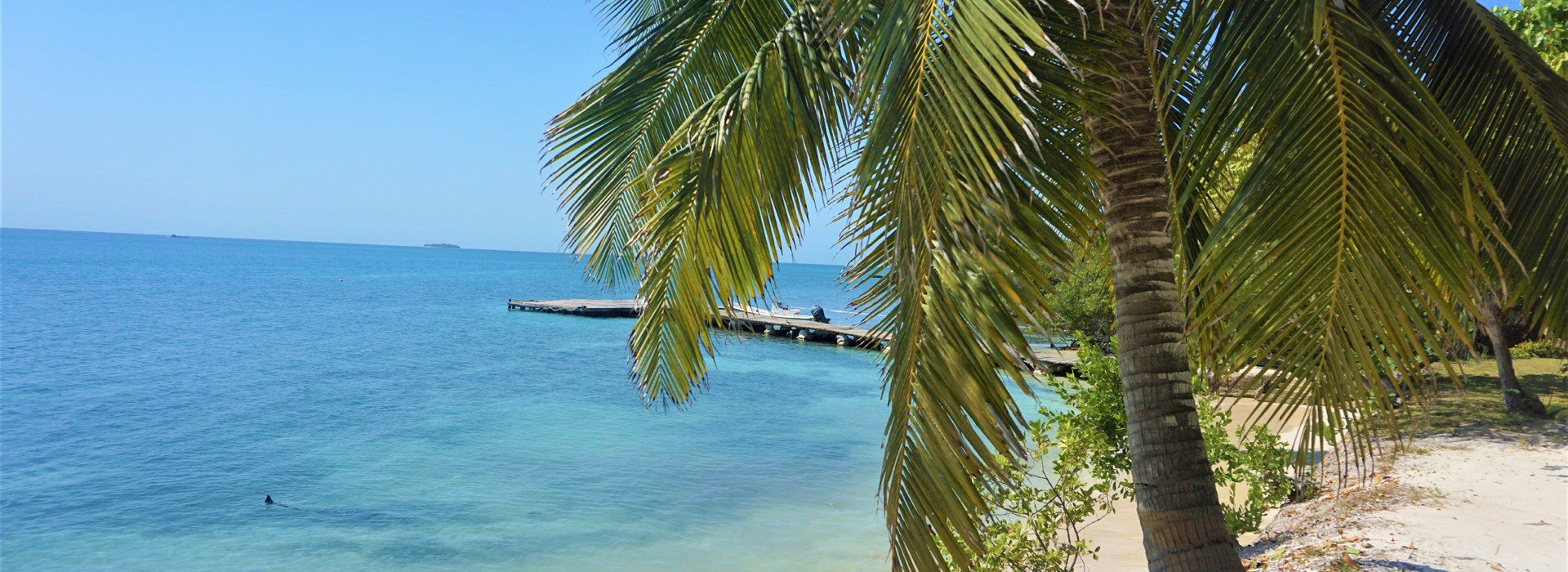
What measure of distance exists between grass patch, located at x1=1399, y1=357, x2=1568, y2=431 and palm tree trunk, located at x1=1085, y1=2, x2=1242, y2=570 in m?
7.84

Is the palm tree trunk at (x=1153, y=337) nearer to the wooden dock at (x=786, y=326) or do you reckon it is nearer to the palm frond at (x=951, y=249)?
the palm frond at (x=951, y=249)

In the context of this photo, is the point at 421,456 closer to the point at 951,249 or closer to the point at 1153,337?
the point at 1153,337

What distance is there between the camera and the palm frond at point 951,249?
8.57 feet

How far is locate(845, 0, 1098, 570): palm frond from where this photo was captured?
8.57 ft

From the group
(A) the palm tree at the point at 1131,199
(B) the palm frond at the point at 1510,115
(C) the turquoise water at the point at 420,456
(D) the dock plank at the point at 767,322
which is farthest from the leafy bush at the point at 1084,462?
(D) the dock plank at the point at 767,322

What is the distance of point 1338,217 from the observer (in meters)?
2.52

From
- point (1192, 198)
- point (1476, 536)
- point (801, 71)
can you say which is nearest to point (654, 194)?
point (801, 71)

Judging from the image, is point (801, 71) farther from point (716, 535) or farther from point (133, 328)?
point (133, 328)

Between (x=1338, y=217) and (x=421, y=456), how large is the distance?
20424 millimetres

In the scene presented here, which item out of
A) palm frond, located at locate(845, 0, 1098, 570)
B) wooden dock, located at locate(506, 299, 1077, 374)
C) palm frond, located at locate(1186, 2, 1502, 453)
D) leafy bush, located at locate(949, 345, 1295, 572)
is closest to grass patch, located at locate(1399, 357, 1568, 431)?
leafy bush, located at locate(949, 345, 1295, 572)

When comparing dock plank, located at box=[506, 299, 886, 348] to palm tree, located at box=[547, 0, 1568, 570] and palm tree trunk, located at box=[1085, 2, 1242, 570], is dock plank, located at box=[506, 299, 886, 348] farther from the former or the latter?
palm tree trunk, located at box=[1085, 2, 1242, 570]

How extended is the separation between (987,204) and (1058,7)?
1.41m

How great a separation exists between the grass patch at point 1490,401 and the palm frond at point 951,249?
9.26 meters

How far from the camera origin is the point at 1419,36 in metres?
3.39
